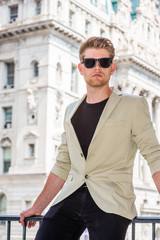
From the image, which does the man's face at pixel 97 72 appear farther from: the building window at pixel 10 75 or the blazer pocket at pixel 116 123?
the building window at pixel 10 75

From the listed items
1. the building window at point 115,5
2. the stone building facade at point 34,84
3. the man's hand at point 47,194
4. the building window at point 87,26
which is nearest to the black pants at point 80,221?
the man's hand at point 47,194

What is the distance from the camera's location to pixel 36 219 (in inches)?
165

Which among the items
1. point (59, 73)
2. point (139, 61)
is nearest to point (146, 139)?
point (59, 73)

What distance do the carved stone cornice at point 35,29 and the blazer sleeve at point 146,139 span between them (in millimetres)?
32030

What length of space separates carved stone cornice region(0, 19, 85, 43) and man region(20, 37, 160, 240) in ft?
104

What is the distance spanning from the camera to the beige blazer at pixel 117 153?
362cm

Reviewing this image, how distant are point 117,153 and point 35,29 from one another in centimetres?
3340

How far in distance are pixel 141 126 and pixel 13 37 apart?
3488cm

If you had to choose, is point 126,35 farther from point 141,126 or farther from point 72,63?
point 141,126

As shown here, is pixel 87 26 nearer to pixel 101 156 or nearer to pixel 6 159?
pixel 6 159

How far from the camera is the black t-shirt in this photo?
3.81 metres

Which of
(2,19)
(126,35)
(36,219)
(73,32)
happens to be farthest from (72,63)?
(36,219)

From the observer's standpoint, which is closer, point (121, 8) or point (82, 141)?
point (82, 141)

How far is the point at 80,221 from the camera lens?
375 cm
